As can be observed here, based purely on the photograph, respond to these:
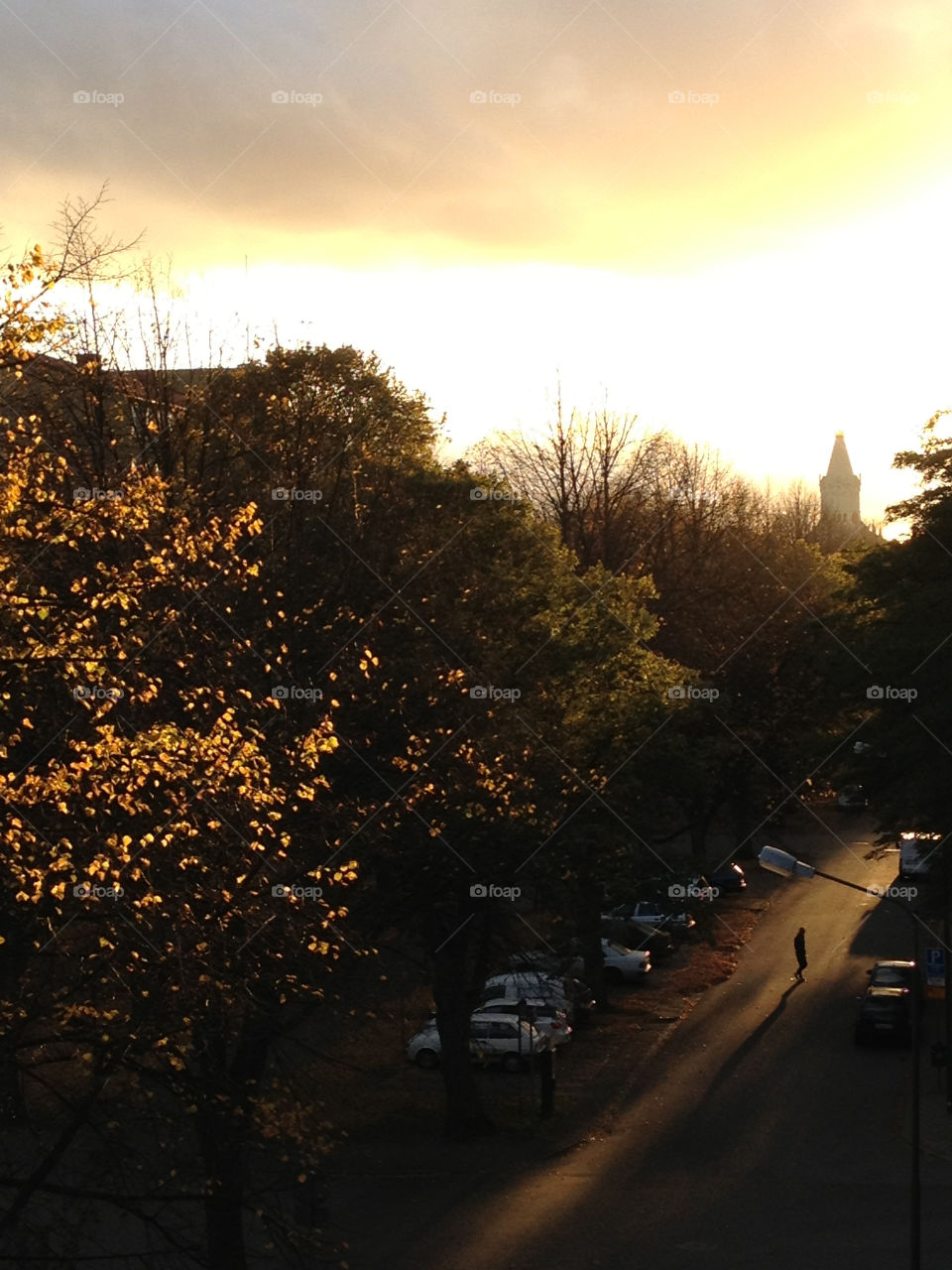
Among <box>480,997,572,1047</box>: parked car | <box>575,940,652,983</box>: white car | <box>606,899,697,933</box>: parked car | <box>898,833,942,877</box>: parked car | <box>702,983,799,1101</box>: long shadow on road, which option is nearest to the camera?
<box>898,833,942,877</box>: parked car

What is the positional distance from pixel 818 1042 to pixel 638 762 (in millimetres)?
11056

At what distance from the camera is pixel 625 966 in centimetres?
4219

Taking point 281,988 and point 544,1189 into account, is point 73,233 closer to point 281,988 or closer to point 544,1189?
point 281,988

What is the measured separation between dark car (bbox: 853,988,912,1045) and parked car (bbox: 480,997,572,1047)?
727cm

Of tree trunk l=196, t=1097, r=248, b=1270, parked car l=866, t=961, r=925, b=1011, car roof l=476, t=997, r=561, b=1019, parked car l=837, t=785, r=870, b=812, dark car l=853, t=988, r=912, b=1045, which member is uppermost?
parked car l=837, t=785, r=870, b=812

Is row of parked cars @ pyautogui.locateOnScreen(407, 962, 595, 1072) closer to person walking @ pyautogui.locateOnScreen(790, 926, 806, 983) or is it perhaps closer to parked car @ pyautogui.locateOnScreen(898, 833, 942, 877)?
parked car @ pyautogui.locateOnScreen(898, 833, 942, 877)

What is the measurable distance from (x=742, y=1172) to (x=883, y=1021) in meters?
10.7

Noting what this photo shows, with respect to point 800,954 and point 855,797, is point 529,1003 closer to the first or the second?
point 855,797

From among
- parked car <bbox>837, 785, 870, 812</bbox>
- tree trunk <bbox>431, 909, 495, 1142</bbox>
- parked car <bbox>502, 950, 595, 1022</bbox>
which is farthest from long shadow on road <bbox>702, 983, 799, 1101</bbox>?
parked car <bbox>837, 785, 870, 812</bbox>

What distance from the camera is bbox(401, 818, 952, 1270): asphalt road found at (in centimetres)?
2103

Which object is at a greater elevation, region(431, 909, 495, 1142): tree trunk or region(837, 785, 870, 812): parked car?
region(837, 785, 870, 812): parked car

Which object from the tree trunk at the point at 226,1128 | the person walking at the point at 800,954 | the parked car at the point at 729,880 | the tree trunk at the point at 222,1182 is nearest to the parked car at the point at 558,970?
the person walking at the point at 800,954

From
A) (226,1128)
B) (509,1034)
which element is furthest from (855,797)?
(226,1128)

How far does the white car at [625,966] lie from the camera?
4212cm
